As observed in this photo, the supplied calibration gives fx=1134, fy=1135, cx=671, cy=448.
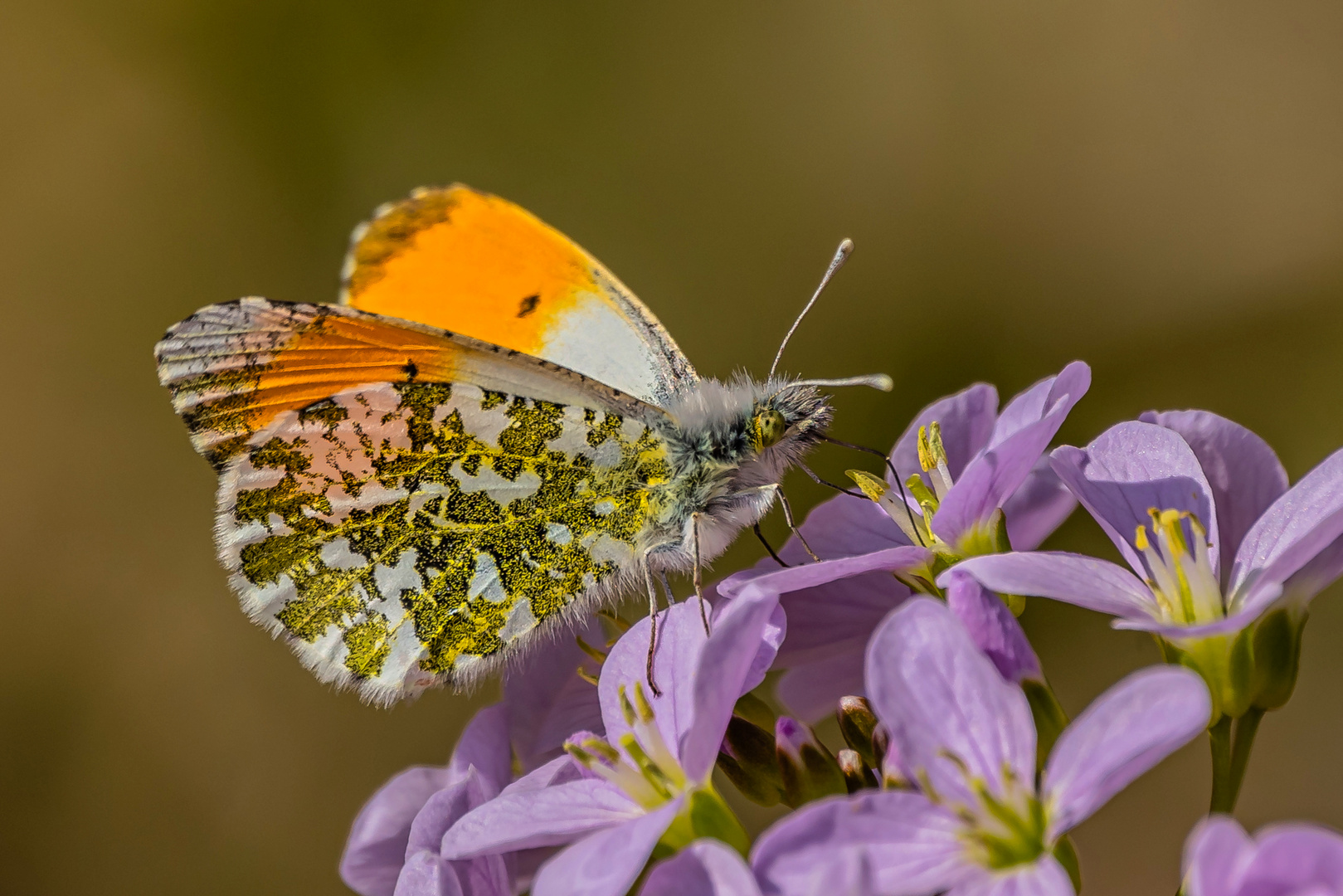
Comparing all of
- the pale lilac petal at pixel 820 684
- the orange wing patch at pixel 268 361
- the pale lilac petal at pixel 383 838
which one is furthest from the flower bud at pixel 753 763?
the orange wing patch at pixel 268 361

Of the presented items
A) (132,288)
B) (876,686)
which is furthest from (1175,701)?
(132,288)

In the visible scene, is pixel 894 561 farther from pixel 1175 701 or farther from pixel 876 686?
pixel 1175 701

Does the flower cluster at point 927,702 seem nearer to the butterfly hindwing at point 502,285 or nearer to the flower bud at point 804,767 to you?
the flower bud at point 804,767

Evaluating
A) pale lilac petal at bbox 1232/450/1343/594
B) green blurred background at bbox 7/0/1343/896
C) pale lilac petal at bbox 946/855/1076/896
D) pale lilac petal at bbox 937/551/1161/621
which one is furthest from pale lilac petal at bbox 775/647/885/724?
green blurred background at bbox 7/0/1343/896

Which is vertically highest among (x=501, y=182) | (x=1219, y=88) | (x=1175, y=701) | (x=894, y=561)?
(x=501, y=182)

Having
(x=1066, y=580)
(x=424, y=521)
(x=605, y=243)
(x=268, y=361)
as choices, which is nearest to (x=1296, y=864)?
(x=1066, y=580)
